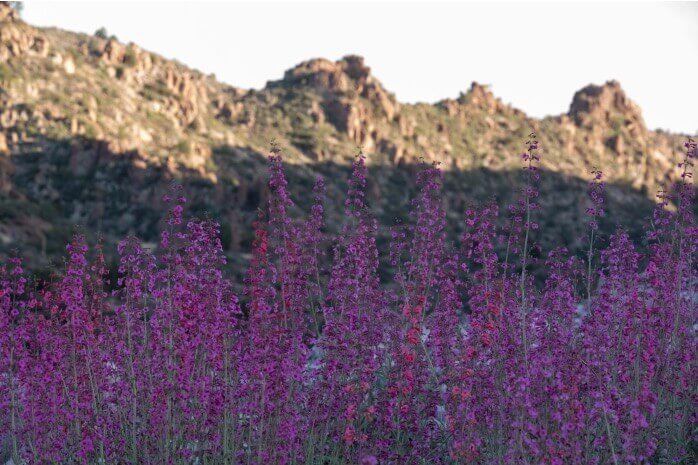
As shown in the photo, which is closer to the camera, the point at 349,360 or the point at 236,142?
the point at 349,360

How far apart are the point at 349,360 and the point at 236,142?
41837 mm

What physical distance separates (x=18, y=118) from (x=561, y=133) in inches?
1896

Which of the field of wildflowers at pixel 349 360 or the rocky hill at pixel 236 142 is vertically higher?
the rocky hill at pixel 236 142

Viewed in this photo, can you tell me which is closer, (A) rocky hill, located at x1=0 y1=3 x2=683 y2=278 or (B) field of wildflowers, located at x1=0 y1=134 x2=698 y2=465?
(B) field of wildflowers, located at x1=0 y1=134 x2=698 y2=465

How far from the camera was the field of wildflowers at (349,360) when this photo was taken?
5809 millimetres

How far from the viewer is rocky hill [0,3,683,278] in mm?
35031

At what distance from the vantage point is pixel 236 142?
46.6 meters

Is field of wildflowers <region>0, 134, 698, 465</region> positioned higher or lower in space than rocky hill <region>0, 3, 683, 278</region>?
lower

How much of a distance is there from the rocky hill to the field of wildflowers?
14627 mm

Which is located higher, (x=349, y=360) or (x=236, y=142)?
(x=236, y=142)

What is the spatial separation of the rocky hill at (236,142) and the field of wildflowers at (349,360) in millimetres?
14627

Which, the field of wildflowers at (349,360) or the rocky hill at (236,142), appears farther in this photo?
the rocky hill at (236,142)

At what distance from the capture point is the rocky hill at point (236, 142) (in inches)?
1379

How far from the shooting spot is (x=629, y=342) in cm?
695
